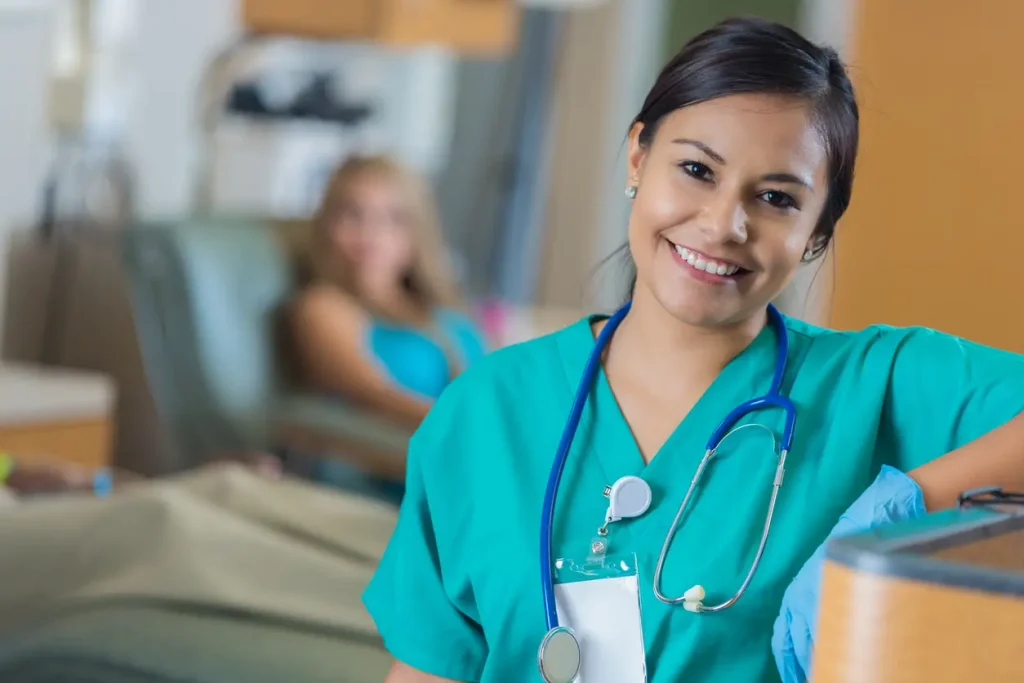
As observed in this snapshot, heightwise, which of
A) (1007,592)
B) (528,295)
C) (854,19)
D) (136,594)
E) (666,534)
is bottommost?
(528,295)

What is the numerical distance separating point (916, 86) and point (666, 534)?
1059mm

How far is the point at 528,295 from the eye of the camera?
4.66 metres

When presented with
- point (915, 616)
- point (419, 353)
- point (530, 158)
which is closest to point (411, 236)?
point (419, 353)

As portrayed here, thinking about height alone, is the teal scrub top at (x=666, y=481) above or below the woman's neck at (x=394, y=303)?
above

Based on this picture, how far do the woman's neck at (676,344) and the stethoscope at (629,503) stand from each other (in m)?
0.03

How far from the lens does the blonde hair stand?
3279mm

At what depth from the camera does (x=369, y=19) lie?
331 cm

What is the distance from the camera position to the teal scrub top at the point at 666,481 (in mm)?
1108

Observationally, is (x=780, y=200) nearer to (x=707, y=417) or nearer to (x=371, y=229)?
(x=707, y=417)

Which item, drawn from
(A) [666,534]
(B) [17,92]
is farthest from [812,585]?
(B) [17,92]

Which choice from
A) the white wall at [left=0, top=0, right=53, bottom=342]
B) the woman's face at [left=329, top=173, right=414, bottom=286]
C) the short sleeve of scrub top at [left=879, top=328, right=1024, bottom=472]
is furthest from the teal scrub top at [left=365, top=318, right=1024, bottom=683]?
the white wall at [left=0, top=0, right=53, bottom=342]

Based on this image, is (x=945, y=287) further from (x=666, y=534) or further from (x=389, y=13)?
(x=389, y=13)

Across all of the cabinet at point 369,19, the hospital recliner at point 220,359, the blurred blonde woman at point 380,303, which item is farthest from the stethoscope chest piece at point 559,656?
the cabinet at point 369,19

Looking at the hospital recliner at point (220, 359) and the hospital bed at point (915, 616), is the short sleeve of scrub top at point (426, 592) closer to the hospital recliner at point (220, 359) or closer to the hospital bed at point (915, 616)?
the hospital bed at point (915, 616)
